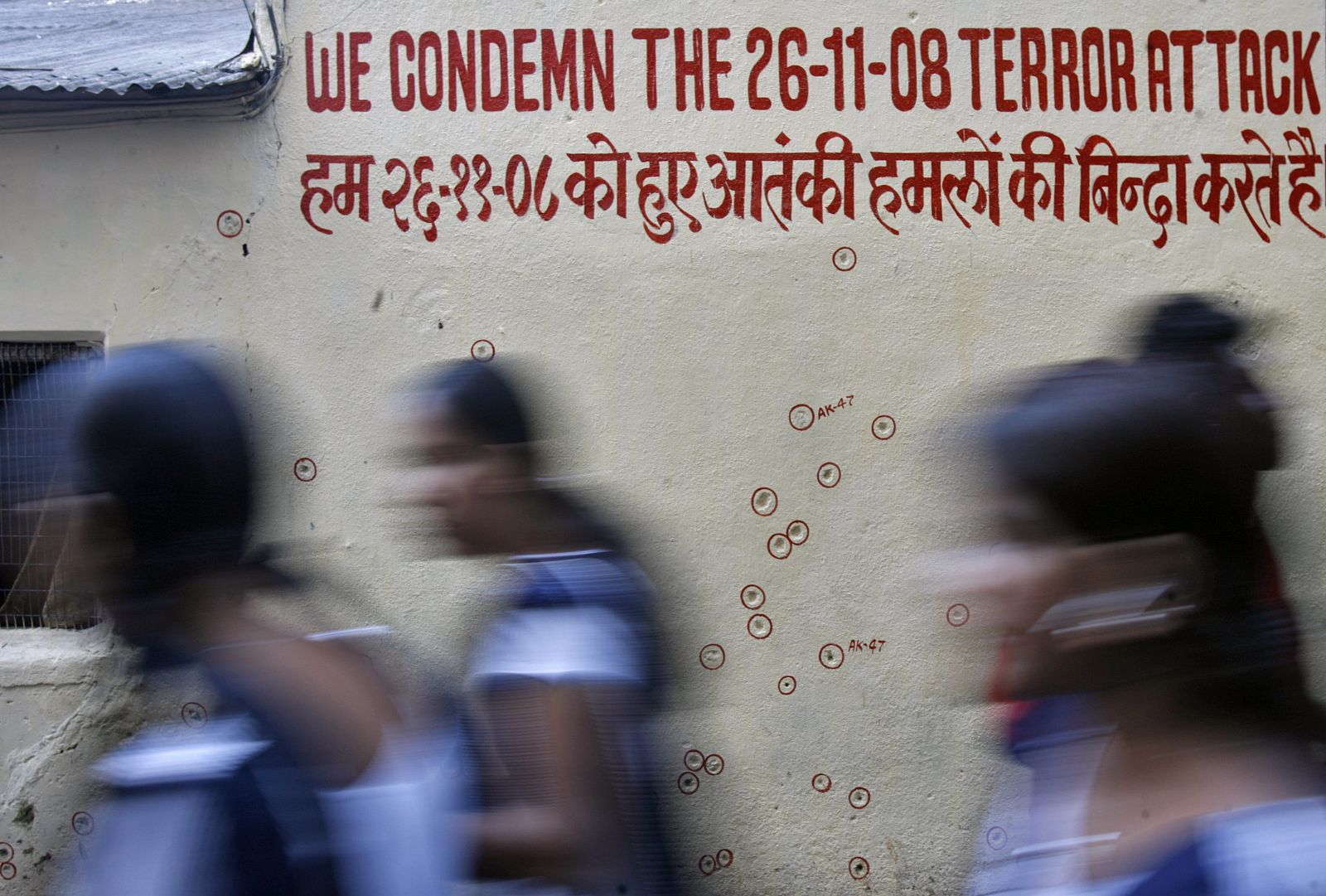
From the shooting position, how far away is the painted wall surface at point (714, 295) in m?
3.97

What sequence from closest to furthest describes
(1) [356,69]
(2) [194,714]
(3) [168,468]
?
(3) [168,468] < (2) [194,714] < (1) [356,69]

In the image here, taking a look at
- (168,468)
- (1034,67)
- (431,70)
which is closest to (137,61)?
(431,70)

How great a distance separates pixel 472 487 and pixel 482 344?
2133 mm

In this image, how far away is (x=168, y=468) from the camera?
164cm

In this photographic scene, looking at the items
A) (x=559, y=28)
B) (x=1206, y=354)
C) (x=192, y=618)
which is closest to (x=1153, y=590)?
(x=1206, y=354)

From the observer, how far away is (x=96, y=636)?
3.98 meters

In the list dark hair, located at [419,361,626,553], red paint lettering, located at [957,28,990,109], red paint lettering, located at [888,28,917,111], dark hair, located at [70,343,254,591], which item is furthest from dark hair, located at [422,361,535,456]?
red paint lettering, located at [957,28,990,109]

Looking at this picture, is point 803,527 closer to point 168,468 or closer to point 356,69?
point 356,69

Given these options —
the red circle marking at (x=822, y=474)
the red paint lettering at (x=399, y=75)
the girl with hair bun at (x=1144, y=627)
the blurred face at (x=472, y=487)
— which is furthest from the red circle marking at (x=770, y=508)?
the girl with hair bun at (x=1144, y=627)

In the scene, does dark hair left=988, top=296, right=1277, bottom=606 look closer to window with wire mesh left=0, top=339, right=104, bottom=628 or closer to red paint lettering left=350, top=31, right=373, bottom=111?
red paint lettering left=350, top=31, right=373, bottom=111

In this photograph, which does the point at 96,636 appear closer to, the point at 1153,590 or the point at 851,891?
the point at 851,891

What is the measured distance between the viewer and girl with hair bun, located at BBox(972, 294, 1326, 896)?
4.31 ft

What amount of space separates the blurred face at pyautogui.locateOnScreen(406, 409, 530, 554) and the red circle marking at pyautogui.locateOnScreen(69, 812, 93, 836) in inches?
106

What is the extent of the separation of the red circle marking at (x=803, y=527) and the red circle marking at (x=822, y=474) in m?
0.15
